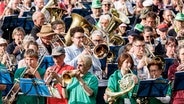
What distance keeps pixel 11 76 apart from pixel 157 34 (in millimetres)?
5562

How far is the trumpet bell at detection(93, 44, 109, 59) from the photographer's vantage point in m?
15.7

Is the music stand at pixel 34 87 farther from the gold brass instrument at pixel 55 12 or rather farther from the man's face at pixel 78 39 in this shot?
the gold brass instrument at pixel 55 12

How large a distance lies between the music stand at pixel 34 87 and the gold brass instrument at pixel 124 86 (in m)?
0.98

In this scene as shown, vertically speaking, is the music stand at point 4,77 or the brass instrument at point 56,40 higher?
the music stand at point 4,77

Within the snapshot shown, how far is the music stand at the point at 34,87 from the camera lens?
12805mm

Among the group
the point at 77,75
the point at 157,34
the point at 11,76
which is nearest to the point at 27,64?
the point at 11,76

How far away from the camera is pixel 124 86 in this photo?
13.1 metres

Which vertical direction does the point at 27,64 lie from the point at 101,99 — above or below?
Answer: above

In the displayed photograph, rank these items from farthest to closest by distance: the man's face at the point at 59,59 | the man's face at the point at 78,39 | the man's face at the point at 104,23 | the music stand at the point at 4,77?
the man's face at the point at 104,23
the man's face at the point at 78,39
the man's face at the point at 59,59
the music stand at the point at 4,77

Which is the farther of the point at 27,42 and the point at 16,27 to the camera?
the point at 16,27

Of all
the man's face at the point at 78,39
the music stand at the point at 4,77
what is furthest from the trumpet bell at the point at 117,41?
the music stand at the point at 4,77

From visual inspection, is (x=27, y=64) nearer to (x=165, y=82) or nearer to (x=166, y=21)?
(x=165, y=82)

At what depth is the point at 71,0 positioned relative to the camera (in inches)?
848

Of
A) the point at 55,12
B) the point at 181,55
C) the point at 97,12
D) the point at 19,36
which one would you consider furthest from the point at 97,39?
the point at 97,12
